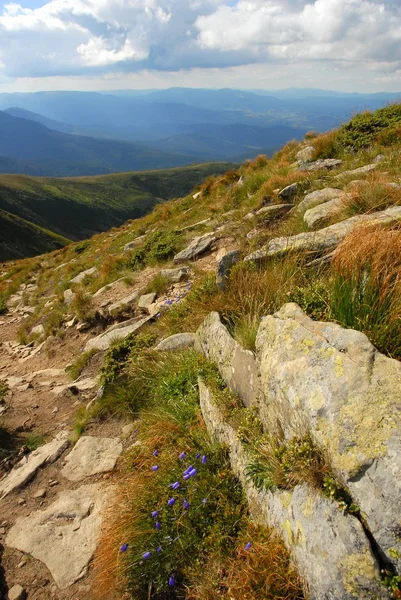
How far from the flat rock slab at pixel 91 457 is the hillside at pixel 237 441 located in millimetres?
20

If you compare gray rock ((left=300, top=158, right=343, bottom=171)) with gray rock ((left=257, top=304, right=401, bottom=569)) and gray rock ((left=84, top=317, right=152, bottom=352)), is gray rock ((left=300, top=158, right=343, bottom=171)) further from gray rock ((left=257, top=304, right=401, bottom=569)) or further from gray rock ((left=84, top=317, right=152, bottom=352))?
gray rock ((left=257, top=304, right=401, bottom=569))

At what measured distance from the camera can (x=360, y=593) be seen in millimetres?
2256

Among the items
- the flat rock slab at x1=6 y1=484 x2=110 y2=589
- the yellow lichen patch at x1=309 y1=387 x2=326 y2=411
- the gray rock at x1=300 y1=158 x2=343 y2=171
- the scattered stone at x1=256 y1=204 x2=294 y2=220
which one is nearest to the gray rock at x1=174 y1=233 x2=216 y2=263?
the scattered stone at x1=256 y1=204 x2=294 y2=220

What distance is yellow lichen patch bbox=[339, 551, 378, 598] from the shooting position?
2.22 meters

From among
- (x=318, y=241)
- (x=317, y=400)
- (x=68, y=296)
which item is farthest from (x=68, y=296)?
(x=317, y=400)

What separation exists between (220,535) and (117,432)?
108 inches

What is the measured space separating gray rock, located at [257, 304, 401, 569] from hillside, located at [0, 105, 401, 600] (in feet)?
0.04

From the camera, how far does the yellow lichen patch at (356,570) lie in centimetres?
222

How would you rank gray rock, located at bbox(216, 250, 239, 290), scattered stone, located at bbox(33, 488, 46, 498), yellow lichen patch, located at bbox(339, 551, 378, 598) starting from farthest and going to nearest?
gray rock, located at bbox(216, 250, 239, 290)
scattered stone, located at bbox(33, 488, 46, 498)
yellow lichen patch, located at bbox(339, 551, 378, 598)

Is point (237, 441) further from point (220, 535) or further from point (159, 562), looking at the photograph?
point (159, 562)

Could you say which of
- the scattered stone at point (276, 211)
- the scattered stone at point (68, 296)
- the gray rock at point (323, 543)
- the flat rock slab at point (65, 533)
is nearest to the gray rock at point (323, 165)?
the scattered stone at point (276, 211)

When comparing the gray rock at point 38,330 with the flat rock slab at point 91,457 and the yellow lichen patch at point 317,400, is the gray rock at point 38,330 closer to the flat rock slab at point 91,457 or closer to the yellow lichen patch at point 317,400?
the flat rock slab at point 91,457

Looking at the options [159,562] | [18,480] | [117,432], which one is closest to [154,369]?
[117,432]

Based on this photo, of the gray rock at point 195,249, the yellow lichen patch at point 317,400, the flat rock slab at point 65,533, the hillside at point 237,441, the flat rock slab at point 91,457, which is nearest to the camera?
the hillside at point 237,441
